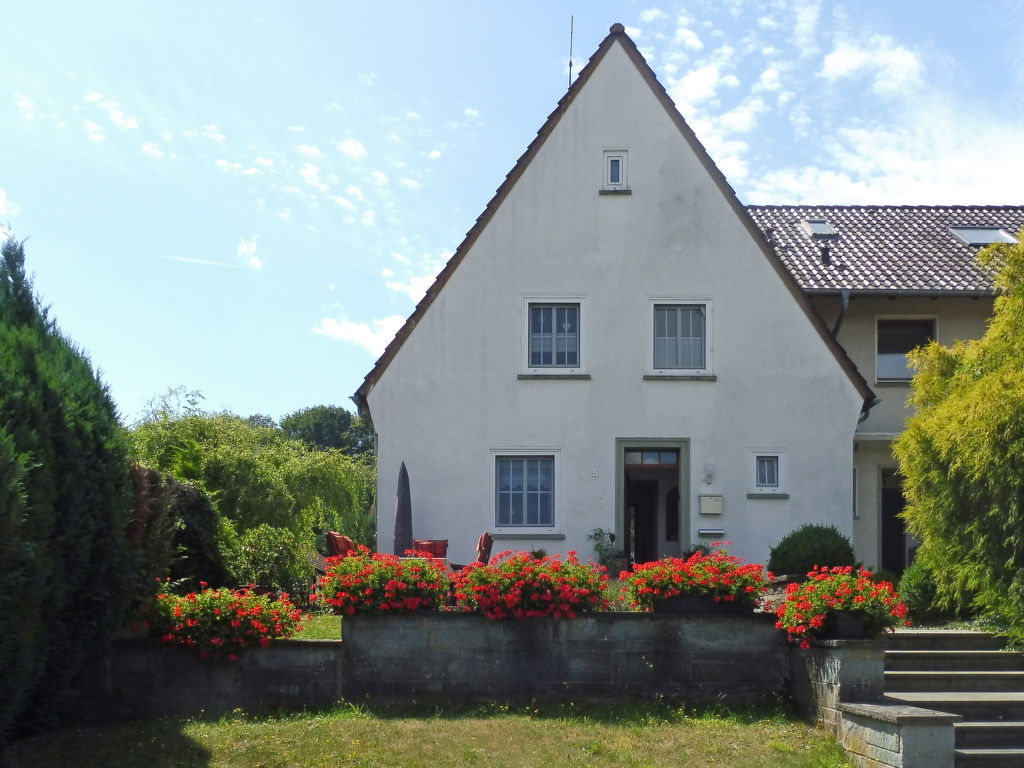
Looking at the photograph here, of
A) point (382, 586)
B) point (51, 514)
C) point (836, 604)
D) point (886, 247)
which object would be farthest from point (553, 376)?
point (51, 514)

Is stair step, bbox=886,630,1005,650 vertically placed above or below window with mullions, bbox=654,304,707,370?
below

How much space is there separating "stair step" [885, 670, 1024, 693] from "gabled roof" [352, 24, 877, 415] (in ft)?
23.6

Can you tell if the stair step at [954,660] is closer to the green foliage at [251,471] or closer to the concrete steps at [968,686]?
the concrete steps at [968,686]

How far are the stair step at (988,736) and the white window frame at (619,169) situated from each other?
33.9 ft

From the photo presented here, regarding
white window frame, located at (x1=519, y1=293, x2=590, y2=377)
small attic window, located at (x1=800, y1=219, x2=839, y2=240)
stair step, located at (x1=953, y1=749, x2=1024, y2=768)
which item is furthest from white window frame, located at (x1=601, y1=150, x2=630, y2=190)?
stair step, located at (x1=953, y1=749, x2=1024, y2=768)

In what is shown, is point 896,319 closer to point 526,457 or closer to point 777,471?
point 777,471

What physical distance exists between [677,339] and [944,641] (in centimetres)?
728

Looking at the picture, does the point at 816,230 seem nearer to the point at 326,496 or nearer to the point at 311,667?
the point at 326,496

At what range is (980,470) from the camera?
11.5 meters

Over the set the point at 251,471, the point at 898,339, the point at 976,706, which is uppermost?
the point at 898,339

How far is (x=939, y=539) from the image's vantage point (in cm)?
1245

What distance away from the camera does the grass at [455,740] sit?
855cm

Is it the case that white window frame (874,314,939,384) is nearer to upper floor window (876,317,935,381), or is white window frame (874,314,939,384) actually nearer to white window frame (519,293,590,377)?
upper floor window (876,317,935,381)

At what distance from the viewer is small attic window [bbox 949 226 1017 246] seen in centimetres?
2088
